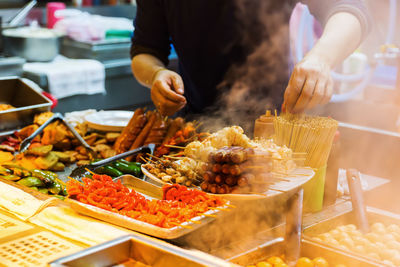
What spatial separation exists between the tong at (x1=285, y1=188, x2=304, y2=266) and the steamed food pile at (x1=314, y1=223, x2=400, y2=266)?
121 mm

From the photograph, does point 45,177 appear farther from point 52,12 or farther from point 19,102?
point 52,12

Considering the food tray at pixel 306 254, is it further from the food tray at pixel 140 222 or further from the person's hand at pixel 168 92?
the person's hand at pixel 168 92

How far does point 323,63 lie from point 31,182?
1.30m

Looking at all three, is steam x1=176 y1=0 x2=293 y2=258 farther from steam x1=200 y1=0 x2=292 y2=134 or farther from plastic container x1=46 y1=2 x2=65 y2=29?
plastic container x1=46 y1=2 x2=65 y2=29

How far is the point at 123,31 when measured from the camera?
17.5 ft

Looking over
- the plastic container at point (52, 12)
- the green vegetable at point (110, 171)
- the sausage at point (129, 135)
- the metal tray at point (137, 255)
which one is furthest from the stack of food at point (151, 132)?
the plastic container at point (52, 12)

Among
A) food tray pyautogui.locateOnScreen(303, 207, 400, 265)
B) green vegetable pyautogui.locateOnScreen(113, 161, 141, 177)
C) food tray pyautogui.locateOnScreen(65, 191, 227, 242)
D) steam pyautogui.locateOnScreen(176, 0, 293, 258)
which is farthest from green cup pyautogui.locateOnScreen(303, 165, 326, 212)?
green vegetable pyautogui.locateOnScreen(113, 161, 141, 177)


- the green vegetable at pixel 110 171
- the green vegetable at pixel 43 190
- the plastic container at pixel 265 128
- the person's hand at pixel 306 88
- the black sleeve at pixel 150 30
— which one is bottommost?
the green vegetable at pixel 43 190

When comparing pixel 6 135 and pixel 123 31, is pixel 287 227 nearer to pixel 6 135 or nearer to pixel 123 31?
pixel 6 135

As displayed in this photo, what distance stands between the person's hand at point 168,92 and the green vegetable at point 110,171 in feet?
1.52

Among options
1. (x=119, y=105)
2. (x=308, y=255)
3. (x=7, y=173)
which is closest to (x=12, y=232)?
(x=7, y=173)

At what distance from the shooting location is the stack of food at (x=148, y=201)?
134 cm

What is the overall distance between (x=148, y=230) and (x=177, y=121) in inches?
48.6

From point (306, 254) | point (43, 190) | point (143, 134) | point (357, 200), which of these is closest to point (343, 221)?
point (357, 200)
